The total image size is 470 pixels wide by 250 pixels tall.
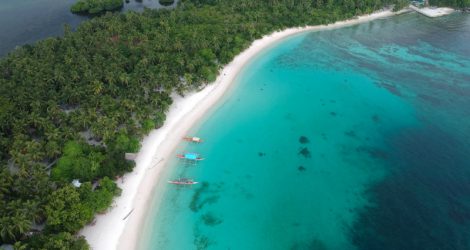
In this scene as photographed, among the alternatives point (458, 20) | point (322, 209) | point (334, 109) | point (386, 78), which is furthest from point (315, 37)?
point (322, 209)

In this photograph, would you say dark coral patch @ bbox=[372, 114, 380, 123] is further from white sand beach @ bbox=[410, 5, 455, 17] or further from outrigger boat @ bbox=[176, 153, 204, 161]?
white sand beach @ bbox=[410, 5, 455, 17]

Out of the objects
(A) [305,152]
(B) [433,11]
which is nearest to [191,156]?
(A) [305,152]

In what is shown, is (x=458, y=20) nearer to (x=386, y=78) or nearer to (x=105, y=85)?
(x=386, y=78)

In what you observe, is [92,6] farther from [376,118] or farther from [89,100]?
[376,118]

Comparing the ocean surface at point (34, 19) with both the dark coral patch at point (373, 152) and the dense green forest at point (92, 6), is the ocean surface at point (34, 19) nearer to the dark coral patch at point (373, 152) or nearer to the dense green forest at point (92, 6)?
the dense green forest at point (92, 6)

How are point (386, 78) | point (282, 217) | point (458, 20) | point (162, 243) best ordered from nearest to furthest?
point (162, 243) → point (282, 217) → point (386, 78) → point (458, 20)

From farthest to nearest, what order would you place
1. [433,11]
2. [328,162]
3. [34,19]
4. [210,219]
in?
[433,11], [34,19], [328,162], [210,219]
